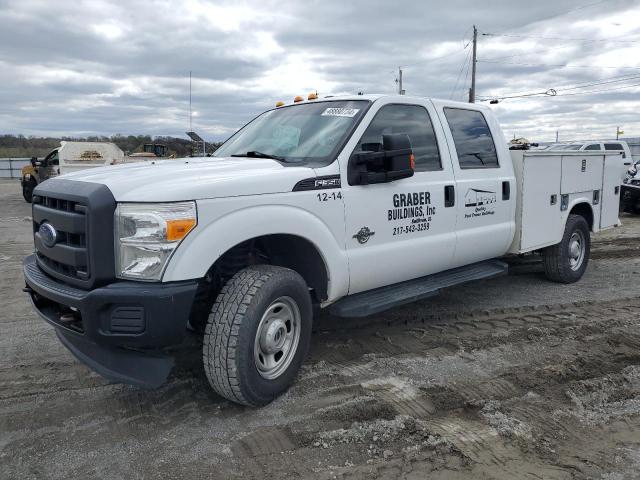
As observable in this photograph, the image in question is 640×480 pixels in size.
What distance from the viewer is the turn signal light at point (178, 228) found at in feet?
9.95

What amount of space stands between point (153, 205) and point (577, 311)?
4515 mm

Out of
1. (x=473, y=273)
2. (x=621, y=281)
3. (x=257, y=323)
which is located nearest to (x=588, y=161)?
(x=621, y=281)

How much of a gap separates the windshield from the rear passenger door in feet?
3.83

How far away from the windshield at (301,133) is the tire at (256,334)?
101 cm

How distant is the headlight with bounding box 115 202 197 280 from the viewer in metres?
3.03

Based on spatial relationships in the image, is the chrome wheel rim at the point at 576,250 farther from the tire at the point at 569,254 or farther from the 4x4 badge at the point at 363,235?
the 4x4 badge at the point at 363,235

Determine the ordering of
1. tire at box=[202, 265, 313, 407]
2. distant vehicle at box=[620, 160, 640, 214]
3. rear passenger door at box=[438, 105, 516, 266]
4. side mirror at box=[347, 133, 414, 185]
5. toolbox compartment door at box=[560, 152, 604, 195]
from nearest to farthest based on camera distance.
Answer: tire at box=[202, 265, 313, 407] → side mirror at box=[347, 133, 414, 185] → rear passenger door at box=[438, 105, 516, 266] → toolbox compartment door at box=[560, 152, 604, 195] → distant vehicle at box=[620, 160, 640, 214]

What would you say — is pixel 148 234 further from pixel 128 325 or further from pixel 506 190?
pixel 506 190

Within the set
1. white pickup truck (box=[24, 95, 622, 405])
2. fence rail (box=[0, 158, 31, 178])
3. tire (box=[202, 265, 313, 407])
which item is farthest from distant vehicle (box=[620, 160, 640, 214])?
fence rail (box=[0, 158, 31, 178])

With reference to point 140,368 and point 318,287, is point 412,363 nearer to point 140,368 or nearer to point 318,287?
point 318,287

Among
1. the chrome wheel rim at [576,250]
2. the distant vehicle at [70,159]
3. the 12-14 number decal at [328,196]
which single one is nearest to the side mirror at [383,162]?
the 12-14 number decal at [328,196]

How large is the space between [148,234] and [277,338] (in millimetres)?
1132

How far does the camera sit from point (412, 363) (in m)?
4.26

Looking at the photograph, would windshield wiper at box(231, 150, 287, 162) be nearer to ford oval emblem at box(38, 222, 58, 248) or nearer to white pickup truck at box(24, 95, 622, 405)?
white pickup truck at box(24, 95, 622, 405)
